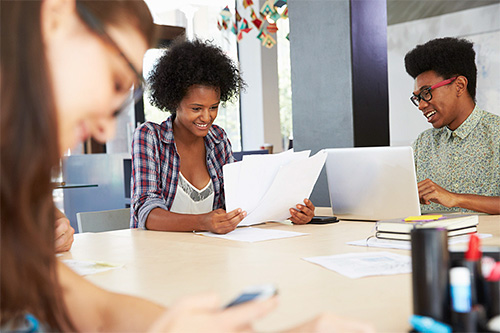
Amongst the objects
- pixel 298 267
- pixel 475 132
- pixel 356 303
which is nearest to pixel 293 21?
pixel 475 132

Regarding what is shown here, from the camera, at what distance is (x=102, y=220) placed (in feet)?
8.87

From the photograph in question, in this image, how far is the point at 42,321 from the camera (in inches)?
27.8

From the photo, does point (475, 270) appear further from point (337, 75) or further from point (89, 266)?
point (337, 75)

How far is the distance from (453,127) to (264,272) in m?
1.59

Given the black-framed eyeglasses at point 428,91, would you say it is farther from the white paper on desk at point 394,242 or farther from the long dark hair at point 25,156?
the long dark hair at point 25,156

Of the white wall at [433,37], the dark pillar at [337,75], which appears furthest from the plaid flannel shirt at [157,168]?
the white wall at [433,37]

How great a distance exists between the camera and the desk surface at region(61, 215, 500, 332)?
102 centimetres

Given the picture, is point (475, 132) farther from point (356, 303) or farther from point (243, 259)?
point (356, 303)

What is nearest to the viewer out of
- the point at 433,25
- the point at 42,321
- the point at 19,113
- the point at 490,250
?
the point at 19,113

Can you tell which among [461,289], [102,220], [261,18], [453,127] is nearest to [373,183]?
[453,127]

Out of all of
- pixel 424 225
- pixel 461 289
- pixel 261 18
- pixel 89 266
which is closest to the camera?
pixel 461 289

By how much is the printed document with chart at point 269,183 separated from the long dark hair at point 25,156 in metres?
1.34

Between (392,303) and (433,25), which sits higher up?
(433,25)

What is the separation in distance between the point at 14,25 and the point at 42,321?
359 millimetres
